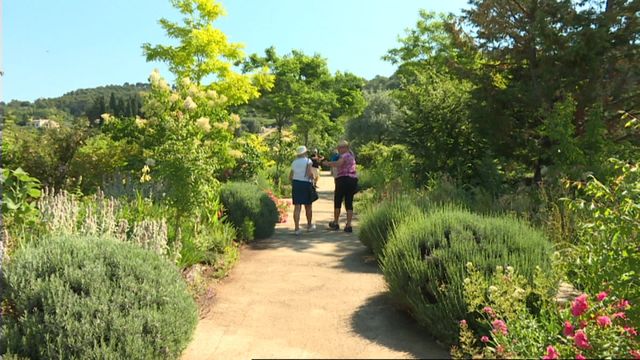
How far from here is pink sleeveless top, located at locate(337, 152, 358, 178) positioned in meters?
8.85

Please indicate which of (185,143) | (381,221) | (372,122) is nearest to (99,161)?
(185,143)

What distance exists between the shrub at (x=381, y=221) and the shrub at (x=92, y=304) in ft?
11.4

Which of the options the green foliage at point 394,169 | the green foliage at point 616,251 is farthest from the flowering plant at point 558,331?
the green foliage at point 394,169

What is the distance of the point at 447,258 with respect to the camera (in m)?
4.09

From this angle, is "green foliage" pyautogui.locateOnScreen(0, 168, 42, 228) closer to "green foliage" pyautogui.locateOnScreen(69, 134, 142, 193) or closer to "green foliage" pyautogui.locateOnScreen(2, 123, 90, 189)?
"green foliage" pyautogui.locateOnScreen(69, 134, 142, 193)

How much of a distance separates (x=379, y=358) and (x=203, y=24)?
13.7 meters

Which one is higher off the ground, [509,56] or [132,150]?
[509,56]

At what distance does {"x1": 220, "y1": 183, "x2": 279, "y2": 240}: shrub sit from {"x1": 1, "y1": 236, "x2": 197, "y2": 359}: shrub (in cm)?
414

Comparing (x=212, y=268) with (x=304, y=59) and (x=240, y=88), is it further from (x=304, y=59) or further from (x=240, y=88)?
(x=304, y=59)

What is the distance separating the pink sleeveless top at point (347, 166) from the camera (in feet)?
29.0

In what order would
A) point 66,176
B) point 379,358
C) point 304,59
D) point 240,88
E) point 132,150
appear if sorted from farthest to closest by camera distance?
point 304,59, point 240,88, point 132,150, point 66,176, point 379,358

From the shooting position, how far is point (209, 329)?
432 centimetres

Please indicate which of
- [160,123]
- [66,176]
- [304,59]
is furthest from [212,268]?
[304,59]

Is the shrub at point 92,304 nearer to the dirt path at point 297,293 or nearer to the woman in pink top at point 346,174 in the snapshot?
the dirt path at point 297,293
